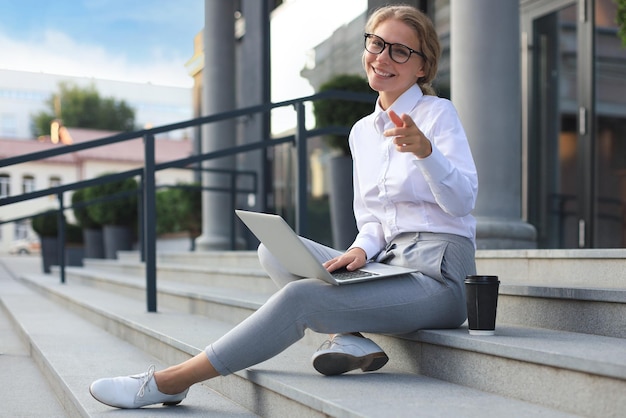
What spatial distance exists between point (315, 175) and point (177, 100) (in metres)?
42.6

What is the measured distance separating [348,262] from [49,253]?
8064 millimetres

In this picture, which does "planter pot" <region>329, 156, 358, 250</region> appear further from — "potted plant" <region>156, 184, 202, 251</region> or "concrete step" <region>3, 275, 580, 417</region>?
"potted plant" <region>156, 184, 202, 251</region>

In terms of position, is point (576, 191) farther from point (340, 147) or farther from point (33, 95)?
point (33, 95)

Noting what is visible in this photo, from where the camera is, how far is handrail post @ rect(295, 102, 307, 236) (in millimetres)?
3643

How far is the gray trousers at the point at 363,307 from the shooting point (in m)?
1.86

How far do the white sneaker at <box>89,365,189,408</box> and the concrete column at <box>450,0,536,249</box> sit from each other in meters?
1.81

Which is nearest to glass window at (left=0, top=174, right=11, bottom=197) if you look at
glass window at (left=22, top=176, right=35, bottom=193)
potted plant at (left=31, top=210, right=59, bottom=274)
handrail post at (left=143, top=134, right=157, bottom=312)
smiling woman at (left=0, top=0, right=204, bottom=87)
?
glass window at (left=22, top=176, right=35, bottom=193)

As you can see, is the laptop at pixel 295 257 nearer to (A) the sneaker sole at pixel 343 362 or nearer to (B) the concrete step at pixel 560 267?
(A) the sneaker sole at pixel 343 362

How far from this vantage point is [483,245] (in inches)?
129

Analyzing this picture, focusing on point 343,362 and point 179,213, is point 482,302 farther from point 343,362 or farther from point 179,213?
point 179,213

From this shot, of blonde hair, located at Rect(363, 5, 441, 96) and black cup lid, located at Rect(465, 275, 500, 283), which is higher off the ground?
blonde hair, located at Rect(363, 5, 441, 96)

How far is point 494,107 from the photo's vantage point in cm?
333

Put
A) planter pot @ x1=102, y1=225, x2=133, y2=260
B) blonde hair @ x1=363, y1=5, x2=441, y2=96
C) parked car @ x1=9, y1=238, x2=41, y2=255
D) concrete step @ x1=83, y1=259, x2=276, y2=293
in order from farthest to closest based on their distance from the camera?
parked car @ x1=9, y1=238, x2=41, y2=255, planter pot @ x1=102, y1=225, x2=133, y2=260, concrete step @ x1=83, y1=259, x2=276, y2=293, blonde hair @ x1=363, y1=5, x2=441, y2=96

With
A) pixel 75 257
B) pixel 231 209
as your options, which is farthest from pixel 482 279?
pixel 75 257
